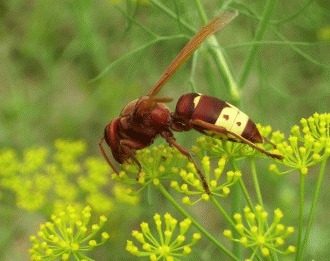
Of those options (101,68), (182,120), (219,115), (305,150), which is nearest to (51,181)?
(101,68)

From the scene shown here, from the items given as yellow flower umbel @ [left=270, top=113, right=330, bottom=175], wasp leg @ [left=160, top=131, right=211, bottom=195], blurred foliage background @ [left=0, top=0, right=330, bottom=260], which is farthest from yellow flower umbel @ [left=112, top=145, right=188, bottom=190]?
blurred foliage background @ [left=0, top=0, right=330, bottom=260]

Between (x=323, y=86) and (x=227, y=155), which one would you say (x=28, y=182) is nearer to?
(x=227, y=155)

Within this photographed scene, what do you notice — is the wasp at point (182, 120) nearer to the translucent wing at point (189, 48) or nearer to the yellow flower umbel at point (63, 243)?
the translucent wing at point (189, 48)

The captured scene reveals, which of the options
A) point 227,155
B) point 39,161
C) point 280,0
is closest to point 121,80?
point 280,0

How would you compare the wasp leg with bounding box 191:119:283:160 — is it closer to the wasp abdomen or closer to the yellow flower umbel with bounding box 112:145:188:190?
the wasp abdomen

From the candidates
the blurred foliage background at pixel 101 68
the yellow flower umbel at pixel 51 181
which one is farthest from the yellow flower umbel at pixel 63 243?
the blurred foliage background at pixel 101 68

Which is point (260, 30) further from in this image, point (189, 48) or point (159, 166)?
point (159, 166)
